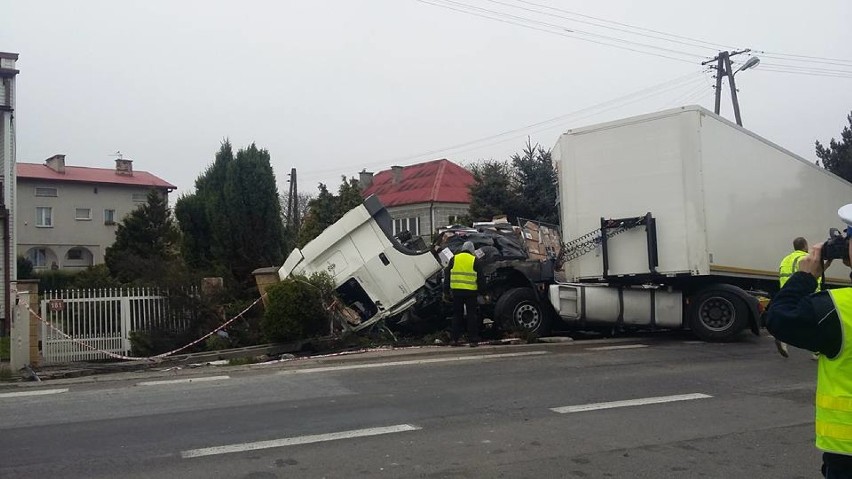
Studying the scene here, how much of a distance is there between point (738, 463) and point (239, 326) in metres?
9.87

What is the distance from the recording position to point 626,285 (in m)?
12.2

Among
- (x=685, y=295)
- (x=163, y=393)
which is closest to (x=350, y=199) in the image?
(x=685, y=295)

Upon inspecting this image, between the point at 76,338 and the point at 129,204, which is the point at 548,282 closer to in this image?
the point at 76,338

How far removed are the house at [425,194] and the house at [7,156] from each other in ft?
74.9

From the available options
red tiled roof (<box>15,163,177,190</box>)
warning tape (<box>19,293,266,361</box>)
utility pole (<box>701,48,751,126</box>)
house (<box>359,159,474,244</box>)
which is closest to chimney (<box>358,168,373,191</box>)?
house (<box>359,159,474,244</box>)

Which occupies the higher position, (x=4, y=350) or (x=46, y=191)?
(x=46, y=191)

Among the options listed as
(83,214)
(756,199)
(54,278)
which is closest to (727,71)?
(756,199)

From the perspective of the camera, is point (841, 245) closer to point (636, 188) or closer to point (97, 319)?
point (636, 188)

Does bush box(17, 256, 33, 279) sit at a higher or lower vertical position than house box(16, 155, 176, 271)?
lower

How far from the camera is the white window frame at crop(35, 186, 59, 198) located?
47125 millimetres

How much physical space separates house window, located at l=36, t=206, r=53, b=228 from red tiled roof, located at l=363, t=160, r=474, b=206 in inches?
833

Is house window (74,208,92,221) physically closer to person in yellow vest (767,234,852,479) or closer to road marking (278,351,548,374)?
road marking (278,351,548,374)

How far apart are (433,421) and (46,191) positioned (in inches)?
1909

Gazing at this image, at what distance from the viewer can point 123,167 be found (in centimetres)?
5319
